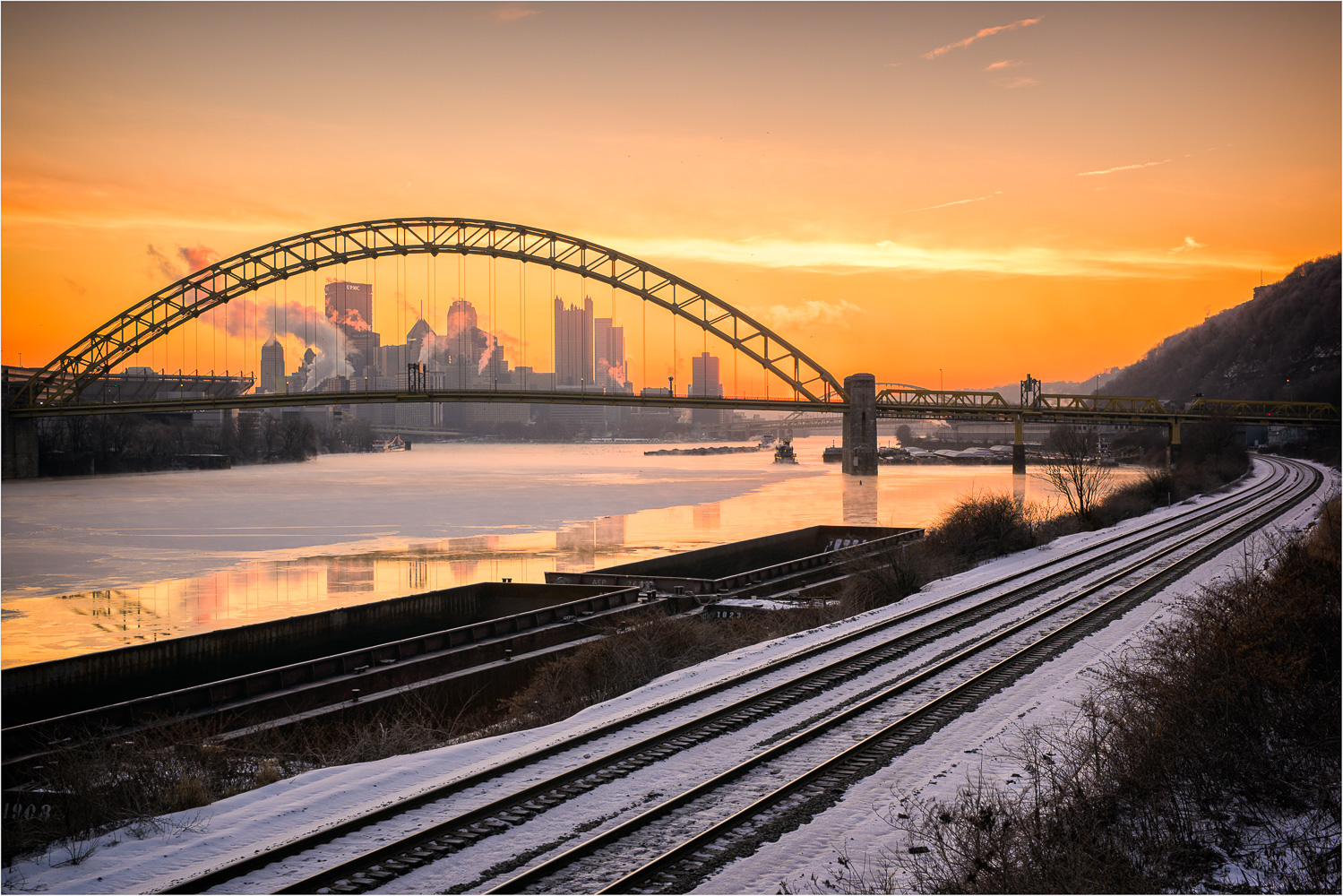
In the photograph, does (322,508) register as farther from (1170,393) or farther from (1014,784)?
(1170,393)

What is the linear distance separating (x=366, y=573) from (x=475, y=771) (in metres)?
20.5

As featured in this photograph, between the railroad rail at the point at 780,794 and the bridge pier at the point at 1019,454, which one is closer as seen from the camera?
the railroad rail at the point at 780,794

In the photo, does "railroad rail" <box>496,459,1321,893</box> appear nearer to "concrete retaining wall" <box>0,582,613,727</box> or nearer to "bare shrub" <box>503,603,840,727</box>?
"bare shrub" <box>503,603,840,727</box>

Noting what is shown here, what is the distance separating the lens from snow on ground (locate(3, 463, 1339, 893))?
674 centimetres

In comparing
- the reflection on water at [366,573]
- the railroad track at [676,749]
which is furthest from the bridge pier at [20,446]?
→ the railroad track at [676,749]

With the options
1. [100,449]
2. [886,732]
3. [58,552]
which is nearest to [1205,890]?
[886,732]

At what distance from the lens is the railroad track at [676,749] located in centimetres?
665

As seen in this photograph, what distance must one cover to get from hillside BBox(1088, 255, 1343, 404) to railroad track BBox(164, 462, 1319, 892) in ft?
283

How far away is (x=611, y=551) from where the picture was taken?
3244 centimetres

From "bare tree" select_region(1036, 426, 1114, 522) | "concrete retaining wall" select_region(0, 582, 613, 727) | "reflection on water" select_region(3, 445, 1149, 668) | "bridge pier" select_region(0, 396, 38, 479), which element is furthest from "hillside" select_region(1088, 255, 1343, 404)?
"bridge pier" select_region(0, 396, 38, 479)

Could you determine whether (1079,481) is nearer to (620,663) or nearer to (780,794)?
(620,663)

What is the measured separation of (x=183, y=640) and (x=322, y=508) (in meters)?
33.1

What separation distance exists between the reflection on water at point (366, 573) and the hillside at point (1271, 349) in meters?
66.8

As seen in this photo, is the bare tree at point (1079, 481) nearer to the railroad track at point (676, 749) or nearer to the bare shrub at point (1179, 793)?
the railroad track at point (676, 749)
